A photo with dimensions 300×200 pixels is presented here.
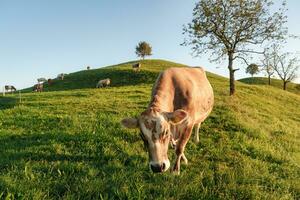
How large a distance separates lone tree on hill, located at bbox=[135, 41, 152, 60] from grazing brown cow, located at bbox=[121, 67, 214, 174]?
89.0 meters

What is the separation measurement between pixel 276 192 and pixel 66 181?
4.94 metres

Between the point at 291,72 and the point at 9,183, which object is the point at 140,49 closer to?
the point at 291,72

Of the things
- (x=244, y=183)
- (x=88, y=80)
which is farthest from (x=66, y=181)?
(x=88, y=80)

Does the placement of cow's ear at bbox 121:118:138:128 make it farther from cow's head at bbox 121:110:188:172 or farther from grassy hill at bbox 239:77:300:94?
grassy hill at bbox 239:77:300:94

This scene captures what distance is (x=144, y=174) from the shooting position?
349 inches

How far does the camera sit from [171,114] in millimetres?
7926

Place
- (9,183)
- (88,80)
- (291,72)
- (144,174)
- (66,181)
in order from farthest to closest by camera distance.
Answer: (291,72) → (88,80) → (144,174) → (66,181) → (9,183)

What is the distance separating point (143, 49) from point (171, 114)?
95504 millimetres

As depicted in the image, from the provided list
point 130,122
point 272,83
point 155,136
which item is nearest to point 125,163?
point 130,122

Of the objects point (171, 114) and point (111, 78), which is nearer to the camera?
point (171, 114)

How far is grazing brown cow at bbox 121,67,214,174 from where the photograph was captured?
752 centimetres

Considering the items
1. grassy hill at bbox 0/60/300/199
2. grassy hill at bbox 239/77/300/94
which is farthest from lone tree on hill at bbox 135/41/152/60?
grassy hill at bbox 0/60/300/199

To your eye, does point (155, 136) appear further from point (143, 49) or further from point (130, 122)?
point (143, 49)

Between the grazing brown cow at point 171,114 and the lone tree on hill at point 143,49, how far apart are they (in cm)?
8904
